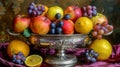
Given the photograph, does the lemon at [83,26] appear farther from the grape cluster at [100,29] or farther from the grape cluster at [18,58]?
the grape cluster at [18,58]

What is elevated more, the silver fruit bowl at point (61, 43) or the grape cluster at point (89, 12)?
the grape cluster at point (89, 12)

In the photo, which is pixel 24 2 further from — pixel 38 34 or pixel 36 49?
pixel 38 34

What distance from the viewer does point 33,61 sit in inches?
40.4

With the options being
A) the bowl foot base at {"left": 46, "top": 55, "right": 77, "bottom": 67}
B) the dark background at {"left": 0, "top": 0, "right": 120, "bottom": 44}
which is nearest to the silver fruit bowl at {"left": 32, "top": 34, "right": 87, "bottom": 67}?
the bowl foot base at {"left": 46, "top": 55, "right": 77, "bottom": 67}

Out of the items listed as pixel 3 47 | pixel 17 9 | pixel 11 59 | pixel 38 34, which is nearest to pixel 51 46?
pixel 38 34

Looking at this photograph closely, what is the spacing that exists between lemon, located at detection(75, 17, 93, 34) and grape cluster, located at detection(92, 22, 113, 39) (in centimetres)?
2

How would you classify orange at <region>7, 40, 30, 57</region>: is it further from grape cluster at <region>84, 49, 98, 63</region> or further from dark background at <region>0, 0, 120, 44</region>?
dark background at <region>0, 0, 120, 44</region>

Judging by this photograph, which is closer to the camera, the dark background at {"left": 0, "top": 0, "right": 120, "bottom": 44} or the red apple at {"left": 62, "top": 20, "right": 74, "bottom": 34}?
the red apple at {"left": 62, "top": 20, "right": 74, "bottom": 34}

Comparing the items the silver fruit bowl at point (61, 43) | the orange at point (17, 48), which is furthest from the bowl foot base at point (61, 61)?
the orange at point (17, 48)

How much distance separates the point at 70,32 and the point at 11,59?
0.26m

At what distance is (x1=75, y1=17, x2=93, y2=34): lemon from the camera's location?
0.99 m

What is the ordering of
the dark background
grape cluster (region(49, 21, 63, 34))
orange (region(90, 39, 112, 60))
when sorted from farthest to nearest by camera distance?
the dark background, orange (region(90, 39, 112, 60)), grape cluster (region(49, 21, 63, 34))

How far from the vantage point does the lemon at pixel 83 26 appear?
99 centimetres

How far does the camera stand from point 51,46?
101cm
